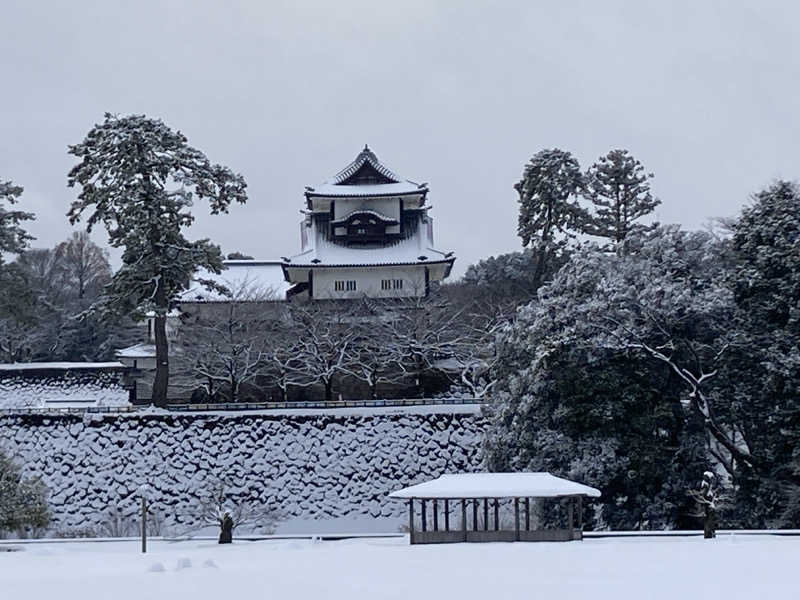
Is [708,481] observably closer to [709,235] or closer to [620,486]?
[620,486]

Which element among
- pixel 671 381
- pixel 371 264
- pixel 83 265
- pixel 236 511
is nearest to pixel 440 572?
pixel 671 381

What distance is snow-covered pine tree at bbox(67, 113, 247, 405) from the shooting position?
26.0m

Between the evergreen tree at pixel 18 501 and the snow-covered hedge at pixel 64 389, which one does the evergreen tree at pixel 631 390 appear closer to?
the evergreen tree at pixel 18 501

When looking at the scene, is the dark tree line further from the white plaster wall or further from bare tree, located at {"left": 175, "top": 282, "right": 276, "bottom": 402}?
the white plaster wall

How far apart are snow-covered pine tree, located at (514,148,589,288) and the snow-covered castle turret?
3549 mm

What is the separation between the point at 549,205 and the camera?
1438 inches

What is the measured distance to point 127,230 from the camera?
26219mm

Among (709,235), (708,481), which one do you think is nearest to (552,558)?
(708,481)

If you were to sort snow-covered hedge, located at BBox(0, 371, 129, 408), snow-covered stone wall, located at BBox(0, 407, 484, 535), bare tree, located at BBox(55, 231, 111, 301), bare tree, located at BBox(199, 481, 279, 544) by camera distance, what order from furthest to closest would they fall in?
bare tree, located at BBox(55, 231, 111, 301)
snow-covered hedge, located at BBox(0, 371, 129, 408)
snow-covered stone wall, located at BBox(0, 407, 484, 535)
bare tree, located at BBox(199, 481, 279, 544)

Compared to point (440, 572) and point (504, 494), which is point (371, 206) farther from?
point (440, 572)

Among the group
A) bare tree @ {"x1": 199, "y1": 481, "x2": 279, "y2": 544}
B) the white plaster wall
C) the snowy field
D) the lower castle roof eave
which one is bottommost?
bare tree @ {"x1": 199, "y1": 481, "x2": 279, "y2": 544}

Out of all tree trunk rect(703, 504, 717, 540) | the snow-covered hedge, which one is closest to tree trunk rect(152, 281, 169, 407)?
the snow-covered hedge

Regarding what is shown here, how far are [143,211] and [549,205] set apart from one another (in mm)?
16283

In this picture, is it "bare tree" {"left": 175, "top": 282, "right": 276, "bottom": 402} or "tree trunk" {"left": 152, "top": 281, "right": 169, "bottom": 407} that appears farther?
"bare tree" {"left": 175, "top": 282, "right": 276, "bottom": 402}
